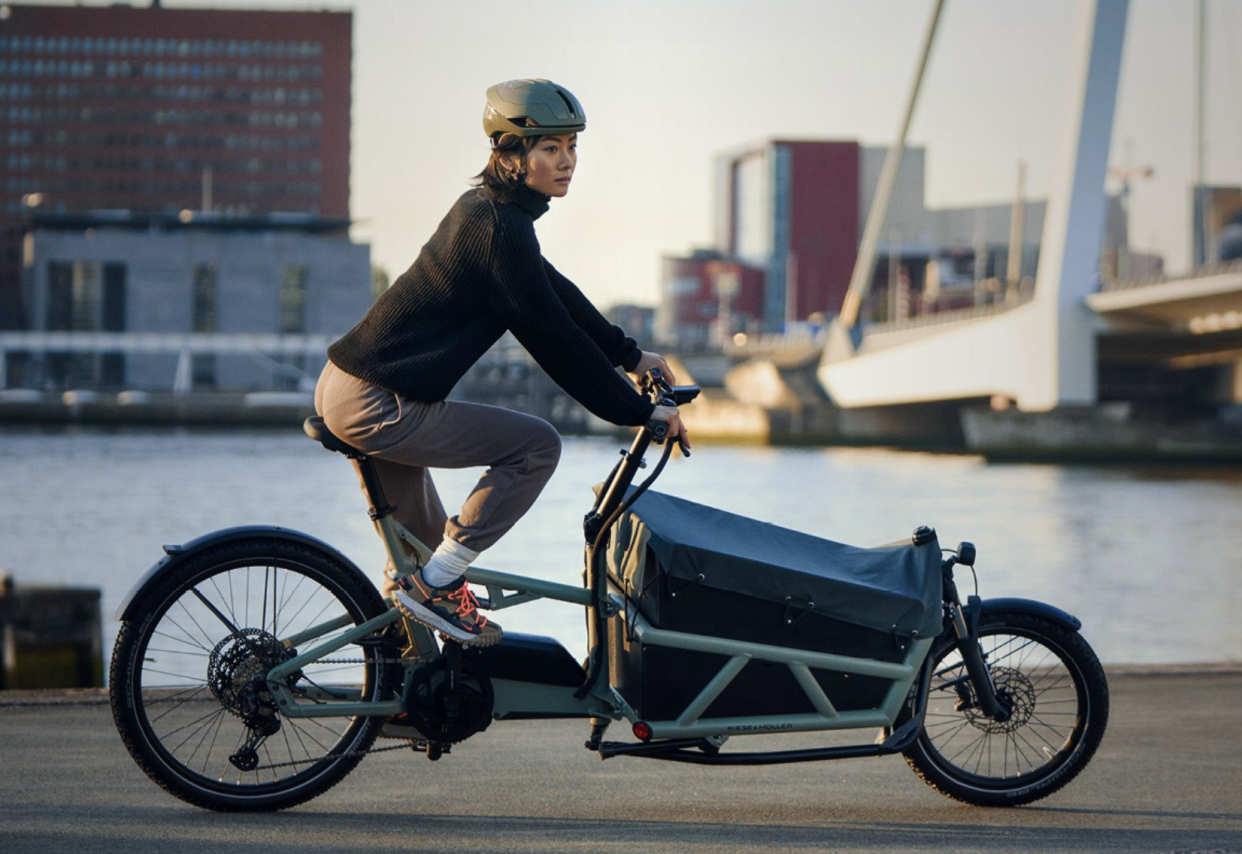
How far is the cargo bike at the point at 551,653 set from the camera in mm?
3449

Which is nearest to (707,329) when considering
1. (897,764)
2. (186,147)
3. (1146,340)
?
(186,147)

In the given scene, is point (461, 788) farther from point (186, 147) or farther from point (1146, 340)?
point (186, 147)

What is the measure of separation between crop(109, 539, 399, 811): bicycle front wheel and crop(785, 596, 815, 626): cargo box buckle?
0.88 metres

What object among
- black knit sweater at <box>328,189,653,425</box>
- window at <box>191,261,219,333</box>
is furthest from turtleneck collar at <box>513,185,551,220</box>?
window at <box>191,261,219,333</box>

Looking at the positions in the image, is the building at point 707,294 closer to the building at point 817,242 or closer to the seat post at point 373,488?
the building at point 817,242

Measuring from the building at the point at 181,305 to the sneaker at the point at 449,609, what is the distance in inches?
3710

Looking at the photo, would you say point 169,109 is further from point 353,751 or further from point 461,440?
point 461,440

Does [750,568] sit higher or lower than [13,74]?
lower

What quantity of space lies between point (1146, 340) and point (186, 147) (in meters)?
97.2

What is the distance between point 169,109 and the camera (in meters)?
128

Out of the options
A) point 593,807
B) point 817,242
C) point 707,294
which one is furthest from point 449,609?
point 707,294

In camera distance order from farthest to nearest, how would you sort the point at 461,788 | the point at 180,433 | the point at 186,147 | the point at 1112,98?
the point at 186,147
the point at 180,433
the point at 1112,98
the point at 461,788

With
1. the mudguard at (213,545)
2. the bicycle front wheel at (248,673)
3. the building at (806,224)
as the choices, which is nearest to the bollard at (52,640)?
the bicycle front wheel at (248,673)

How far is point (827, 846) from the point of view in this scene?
129 inches
